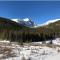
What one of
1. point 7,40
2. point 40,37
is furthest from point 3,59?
point 40,37

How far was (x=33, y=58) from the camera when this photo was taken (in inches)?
361

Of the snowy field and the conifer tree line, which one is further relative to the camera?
the conifer tree line

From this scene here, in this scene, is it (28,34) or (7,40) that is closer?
(7,40)

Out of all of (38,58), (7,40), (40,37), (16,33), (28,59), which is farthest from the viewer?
(40,37)

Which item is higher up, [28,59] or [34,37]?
[34,37]

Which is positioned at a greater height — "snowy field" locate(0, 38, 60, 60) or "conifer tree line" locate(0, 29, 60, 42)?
"conifer tree line" locate(0, 29, 60, 42)

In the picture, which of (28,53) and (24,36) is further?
(24,36)

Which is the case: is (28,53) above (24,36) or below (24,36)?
below

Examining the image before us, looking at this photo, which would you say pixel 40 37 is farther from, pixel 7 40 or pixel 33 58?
pixel 33 58

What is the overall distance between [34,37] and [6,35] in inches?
146

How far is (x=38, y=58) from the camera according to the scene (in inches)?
363

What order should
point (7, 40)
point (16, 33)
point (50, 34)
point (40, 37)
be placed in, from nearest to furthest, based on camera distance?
point (7, 40) → point (16, 33) → point (40, 37) → point (50, 34)

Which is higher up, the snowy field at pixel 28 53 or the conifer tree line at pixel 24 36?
the conifer tree line at pixel 24 36

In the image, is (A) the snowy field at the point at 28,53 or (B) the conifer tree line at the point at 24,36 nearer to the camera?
(A) the snowy field at the point at 28,53
